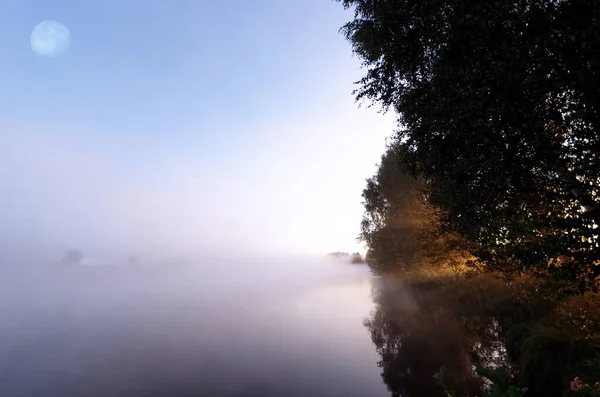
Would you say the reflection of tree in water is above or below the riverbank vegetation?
below

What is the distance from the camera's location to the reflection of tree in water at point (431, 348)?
47.6 feet

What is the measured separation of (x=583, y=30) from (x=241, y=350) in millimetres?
25377

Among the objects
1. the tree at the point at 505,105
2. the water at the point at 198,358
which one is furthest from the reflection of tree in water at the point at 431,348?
the tree at the point at 505,105

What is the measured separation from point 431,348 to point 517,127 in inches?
659

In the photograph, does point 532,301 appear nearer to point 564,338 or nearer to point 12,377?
point 564,338

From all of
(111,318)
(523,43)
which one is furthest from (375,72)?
(111,318)

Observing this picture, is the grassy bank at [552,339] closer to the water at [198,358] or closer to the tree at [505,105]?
the tree at [505,105]

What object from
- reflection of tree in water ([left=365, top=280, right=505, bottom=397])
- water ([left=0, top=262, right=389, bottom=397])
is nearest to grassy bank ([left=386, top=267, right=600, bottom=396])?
reflection of tree in water ([left=365, top=280, right=505, bottom=397])

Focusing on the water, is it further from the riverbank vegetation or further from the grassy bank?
the riverbank vegetation

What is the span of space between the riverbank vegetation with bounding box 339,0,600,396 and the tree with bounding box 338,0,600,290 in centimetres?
3

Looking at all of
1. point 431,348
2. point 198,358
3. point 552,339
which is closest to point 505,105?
point 552,339

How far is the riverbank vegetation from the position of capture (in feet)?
21.3

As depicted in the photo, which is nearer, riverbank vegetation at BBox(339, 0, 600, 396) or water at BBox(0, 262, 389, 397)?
riverbank vegetation at BBox(339, 0, 600, 396)

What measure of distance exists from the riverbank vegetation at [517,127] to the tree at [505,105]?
0.11 ft
